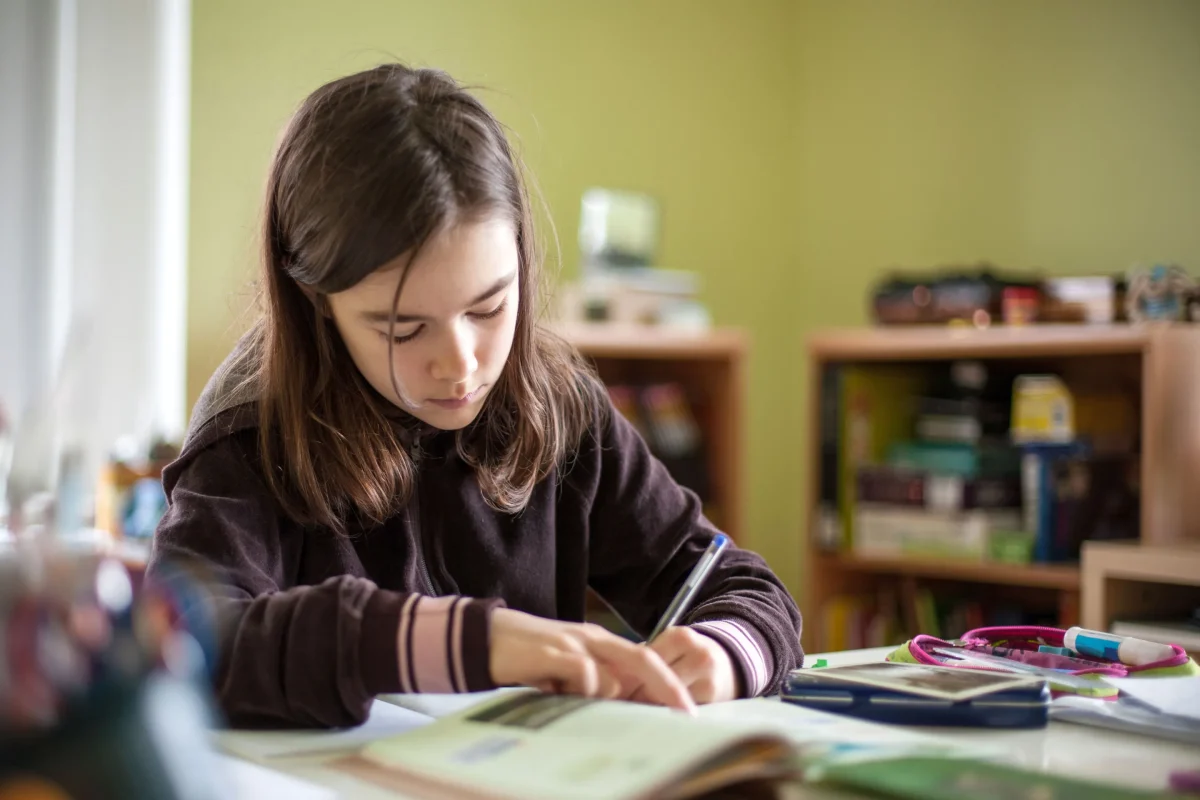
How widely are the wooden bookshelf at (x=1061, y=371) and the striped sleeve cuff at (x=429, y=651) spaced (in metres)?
1.56

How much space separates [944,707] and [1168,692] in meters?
0.21

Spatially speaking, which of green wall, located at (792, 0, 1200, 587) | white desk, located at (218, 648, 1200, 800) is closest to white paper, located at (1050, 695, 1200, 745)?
white desk, located at (218, 648, 1200, 800)

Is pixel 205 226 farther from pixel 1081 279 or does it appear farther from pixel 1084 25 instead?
pixel 1084 25

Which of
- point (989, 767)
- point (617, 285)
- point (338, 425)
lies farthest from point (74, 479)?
point (989, 767)

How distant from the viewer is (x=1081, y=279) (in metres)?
2.36

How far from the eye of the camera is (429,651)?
0.75m

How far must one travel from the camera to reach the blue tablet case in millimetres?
770

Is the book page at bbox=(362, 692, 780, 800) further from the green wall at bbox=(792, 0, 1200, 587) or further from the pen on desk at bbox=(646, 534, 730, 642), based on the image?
the green wall at bbox=(792, 0, 1200, 587)

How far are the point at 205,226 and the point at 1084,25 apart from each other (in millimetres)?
1989

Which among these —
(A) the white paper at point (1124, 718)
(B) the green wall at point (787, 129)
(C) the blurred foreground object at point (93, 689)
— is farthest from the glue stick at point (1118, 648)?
(B) the green wall at point (787, 129)

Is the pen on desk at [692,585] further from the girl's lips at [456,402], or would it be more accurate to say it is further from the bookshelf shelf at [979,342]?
the bookshelf shelf at [979,342]

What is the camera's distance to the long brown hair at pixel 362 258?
36.8 inches

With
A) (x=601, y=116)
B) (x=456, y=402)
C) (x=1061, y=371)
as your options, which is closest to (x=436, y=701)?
(x=456, y=402)

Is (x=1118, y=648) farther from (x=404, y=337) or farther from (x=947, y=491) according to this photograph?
(x=947, y=491)
